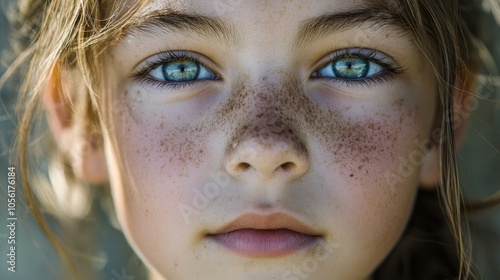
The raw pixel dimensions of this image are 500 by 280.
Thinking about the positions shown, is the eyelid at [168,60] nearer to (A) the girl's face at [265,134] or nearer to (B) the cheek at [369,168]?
(A) the girl's face at [265,134]

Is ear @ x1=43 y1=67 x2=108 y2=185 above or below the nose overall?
above

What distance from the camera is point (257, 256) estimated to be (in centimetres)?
152

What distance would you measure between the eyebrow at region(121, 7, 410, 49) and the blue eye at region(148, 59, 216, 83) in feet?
0.31

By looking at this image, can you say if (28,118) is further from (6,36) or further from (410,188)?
(410,188)

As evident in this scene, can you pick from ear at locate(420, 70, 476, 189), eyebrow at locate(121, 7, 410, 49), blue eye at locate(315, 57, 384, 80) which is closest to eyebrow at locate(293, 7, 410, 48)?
eyebrow at locate(121, 7, 410, 49)

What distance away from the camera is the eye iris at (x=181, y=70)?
63.5 inches

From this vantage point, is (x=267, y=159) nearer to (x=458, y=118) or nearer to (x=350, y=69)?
(x=350, y=69)

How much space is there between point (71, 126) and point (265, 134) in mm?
654

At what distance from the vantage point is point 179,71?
162 cm

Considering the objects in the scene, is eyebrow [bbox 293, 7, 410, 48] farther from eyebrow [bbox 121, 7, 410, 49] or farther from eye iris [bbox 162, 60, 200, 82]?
eye iris [bbox 162, 60, 200, 82]

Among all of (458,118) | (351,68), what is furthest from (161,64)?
(458,118)

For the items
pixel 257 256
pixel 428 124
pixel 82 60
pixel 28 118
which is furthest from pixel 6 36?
pixel 428 124

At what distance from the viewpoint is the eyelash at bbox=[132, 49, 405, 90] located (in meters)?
1.59

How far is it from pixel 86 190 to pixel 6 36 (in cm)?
56
